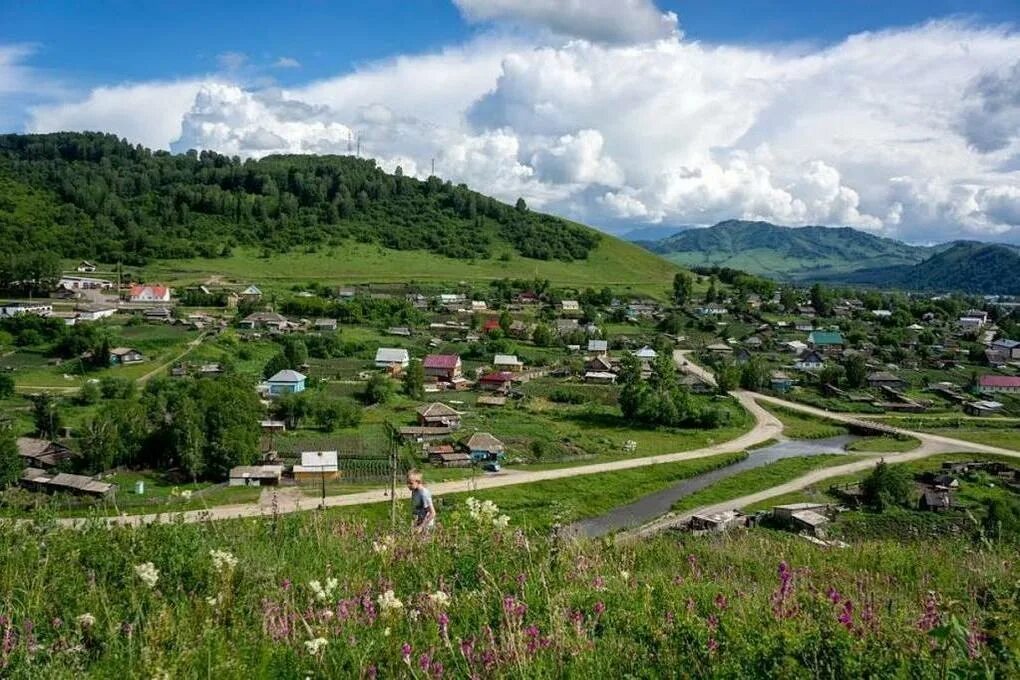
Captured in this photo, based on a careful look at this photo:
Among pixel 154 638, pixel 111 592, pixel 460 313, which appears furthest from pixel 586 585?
pixel 460 313

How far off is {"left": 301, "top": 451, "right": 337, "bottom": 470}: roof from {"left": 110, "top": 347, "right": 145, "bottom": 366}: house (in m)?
25.8

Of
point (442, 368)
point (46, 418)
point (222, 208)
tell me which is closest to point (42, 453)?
point (46, 418)

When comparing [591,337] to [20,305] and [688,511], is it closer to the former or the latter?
[688,511]

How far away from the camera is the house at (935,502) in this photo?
28.5 m

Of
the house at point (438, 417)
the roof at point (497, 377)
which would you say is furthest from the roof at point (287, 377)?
the roof at point (497, 377)

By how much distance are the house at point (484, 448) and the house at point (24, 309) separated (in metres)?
46.7

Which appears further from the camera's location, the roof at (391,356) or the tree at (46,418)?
the roof at (391,356)

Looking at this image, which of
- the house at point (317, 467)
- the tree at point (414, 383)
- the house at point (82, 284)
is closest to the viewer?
the house at point (317, 467)

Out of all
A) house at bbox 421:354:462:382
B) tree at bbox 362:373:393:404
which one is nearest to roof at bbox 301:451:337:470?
tree at bbox 362:373:393:404

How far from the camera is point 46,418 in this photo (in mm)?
34094

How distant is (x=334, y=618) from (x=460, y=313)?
80.7 meters

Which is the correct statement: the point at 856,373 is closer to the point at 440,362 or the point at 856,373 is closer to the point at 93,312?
the point at 440,362

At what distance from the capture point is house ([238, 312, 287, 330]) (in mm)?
67312

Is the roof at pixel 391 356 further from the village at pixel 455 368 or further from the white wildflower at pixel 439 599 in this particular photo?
the white wildflower at pixel 439 599
